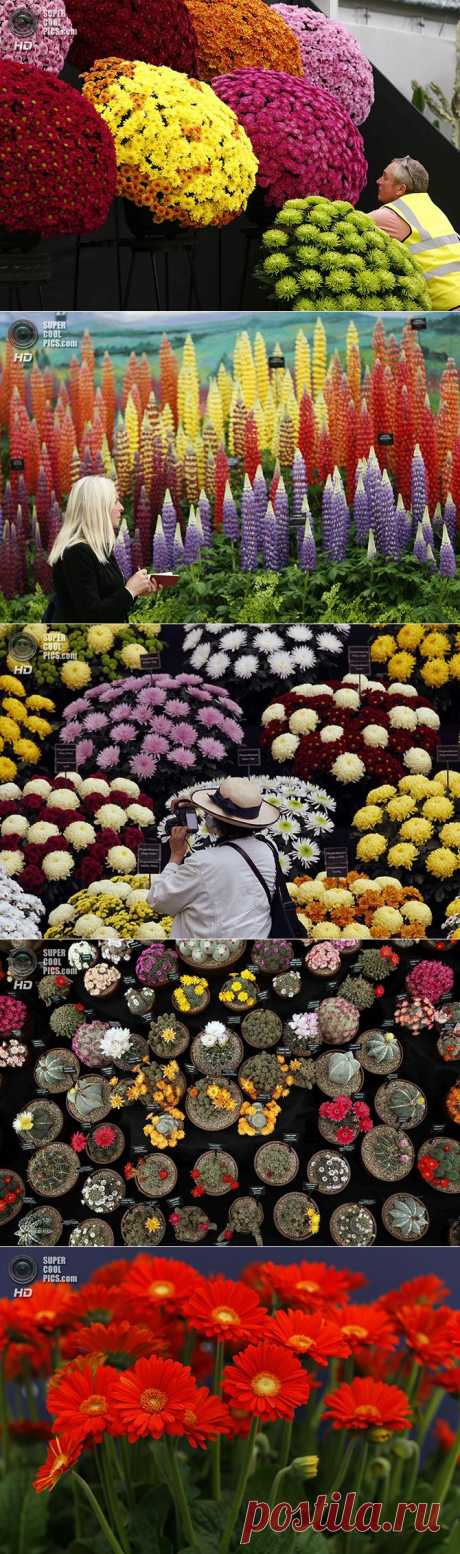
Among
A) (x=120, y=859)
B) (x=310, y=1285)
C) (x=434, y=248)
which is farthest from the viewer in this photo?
(x=434, y=248)

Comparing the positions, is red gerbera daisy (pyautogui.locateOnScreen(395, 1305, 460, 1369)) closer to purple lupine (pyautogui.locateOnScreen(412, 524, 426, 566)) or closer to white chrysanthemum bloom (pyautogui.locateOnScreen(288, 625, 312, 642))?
white chrysanthemum bloom (pyautogui.locateOnScreen(288, 625, 312, 642))

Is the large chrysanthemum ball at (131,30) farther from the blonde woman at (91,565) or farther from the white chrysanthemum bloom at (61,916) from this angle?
the white chrysanthemum bloom at (61,916)

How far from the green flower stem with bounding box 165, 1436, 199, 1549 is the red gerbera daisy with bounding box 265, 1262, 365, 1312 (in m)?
0.23

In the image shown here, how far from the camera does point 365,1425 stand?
5.31ft

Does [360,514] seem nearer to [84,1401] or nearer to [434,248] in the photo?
[434,248]

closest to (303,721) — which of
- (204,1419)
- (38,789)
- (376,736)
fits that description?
(376,736)

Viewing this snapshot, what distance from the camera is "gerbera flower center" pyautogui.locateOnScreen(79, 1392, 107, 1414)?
5.10 feet

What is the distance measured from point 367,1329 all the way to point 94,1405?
334mm

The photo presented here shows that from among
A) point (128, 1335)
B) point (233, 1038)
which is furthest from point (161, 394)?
point (128, 1335)

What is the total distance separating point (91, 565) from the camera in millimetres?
4059

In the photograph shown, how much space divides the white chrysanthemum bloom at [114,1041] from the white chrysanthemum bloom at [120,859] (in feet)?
4.98

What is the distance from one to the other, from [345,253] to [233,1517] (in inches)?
157

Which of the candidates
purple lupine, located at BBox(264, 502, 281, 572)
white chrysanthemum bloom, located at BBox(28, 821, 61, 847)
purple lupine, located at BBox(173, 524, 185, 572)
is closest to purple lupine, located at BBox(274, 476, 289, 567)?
purple lupine, located at BBox(264, 502, 281, 572)

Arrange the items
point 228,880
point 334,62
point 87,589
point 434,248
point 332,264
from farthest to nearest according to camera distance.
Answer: point 334,62 < point 434,248 < point 332,264 < point 87,589 < point 228,880
